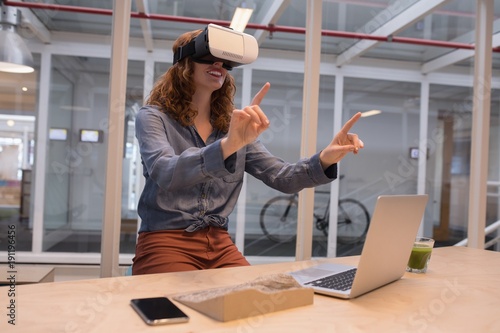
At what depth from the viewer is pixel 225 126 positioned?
1.81m

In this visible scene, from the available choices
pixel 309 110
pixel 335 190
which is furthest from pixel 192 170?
pixel 335 190

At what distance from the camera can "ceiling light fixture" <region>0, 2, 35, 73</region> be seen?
2.86 m

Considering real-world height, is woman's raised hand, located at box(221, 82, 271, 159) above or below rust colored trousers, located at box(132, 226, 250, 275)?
above

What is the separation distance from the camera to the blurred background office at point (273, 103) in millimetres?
3145

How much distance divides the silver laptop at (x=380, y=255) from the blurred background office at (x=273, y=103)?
4.93 ft

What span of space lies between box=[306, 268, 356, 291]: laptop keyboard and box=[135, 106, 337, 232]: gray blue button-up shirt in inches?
18.8

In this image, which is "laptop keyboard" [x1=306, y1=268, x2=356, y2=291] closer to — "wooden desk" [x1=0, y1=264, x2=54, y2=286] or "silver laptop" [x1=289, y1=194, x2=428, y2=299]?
"silver laptop" [x1=289, y1=194, x2=428, y2=299]

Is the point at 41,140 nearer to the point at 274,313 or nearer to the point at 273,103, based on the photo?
the point at 273,103

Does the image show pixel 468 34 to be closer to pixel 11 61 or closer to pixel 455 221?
pixel 455 221

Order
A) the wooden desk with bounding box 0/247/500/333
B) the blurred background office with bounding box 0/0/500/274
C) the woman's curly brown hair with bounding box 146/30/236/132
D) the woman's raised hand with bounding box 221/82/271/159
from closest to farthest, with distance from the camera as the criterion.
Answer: the wooden desk with bounding box 0/247/500/333, the woman's raised hand with bounding box 221/82/271/159, the woman's curly brown hair with bounding box 146/30/236/132, the blurred background office with bounding box 0/0/500/274

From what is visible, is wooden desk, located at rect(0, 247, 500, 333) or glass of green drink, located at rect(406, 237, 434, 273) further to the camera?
glass of green drink, located at rect(406, 237, 434, 273)

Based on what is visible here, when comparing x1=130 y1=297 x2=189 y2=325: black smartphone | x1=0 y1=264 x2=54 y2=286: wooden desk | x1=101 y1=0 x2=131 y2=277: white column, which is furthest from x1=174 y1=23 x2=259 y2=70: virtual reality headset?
x1=0 y1=264 x2=54 y2=286: wooden desk

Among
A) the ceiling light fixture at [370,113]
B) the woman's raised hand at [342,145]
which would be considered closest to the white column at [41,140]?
the woman's raised hand at [342,145]

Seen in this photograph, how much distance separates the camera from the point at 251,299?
2.79 feet
